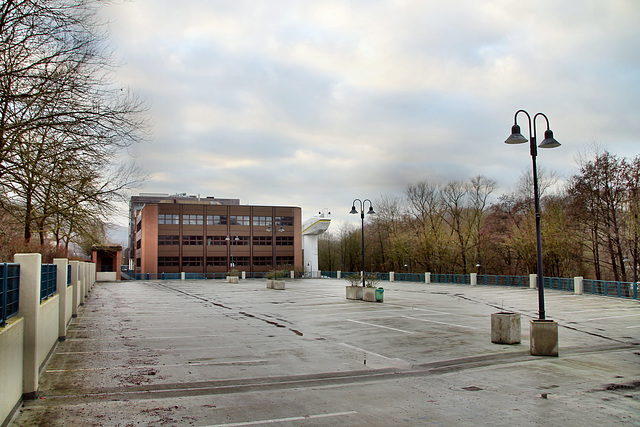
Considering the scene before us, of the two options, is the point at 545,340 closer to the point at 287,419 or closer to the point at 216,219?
the point at 287,419

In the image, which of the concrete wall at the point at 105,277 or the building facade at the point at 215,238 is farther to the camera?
the building facade at the point at 215,238

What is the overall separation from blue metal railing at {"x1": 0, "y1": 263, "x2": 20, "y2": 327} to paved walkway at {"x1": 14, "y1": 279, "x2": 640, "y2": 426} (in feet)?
4.85

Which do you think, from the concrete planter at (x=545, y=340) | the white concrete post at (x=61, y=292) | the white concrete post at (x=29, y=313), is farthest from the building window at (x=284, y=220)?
the white concrete post at (x=29, y=313)

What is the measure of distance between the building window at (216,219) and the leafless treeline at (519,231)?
24.8m

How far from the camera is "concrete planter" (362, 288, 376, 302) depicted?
27375mm

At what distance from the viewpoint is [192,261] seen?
7956 centimetres

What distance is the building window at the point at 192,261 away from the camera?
79188 mm

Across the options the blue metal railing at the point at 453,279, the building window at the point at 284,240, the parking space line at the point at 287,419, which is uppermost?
the building window at the point at 284,240

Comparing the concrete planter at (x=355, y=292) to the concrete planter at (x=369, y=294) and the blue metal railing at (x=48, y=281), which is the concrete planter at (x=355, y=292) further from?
the blue metal railing at (x=48, y=281)

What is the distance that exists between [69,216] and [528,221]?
49.2 m

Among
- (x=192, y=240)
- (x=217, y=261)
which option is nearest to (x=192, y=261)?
(x=192, y=240)

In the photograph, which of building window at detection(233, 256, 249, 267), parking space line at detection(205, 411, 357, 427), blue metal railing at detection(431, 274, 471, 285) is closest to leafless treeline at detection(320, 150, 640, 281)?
blue metal railing at detection(431, 274, 471, 285)

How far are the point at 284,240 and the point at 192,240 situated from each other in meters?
15.9

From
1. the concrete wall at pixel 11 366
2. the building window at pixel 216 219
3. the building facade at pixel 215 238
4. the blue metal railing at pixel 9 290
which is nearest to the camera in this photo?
the concrete wall at pixel 11 366
